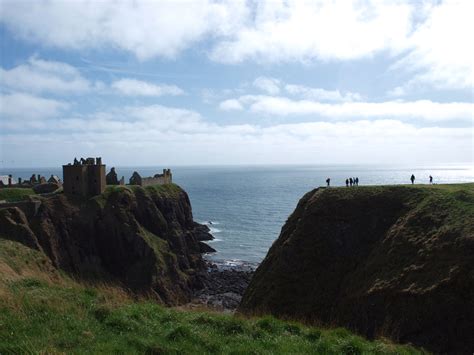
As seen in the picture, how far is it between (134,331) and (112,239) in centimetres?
5746

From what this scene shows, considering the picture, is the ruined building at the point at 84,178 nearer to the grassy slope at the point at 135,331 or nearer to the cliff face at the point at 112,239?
the cliff face at the point at 112,239

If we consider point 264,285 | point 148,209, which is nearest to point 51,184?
point 148,209

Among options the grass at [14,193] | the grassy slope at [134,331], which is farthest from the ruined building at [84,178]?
the grassy slope at [134,331]

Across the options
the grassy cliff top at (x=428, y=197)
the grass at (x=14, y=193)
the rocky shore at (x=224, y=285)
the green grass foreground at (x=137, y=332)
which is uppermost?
the grassy cliff top at (x=428, y=197)

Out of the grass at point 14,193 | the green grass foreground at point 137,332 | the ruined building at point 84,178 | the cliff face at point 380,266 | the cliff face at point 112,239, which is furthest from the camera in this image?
the ruined building at point 84,178

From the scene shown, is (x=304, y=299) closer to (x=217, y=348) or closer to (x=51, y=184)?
(x=217, y=348)

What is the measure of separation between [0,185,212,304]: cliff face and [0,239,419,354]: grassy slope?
44.6 m

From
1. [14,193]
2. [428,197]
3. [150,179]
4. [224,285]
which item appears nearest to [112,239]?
[14,193]

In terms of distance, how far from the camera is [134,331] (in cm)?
1120

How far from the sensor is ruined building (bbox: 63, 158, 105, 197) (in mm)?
66750

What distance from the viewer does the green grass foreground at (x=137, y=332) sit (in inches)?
385

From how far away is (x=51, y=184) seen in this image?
239 feet

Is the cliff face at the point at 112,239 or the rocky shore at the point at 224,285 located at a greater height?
the cliff face at the point at 112,239

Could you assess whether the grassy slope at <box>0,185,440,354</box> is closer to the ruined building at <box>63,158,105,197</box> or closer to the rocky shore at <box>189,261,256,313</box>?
the rocky shore at <box>189,261,256,313</box>
